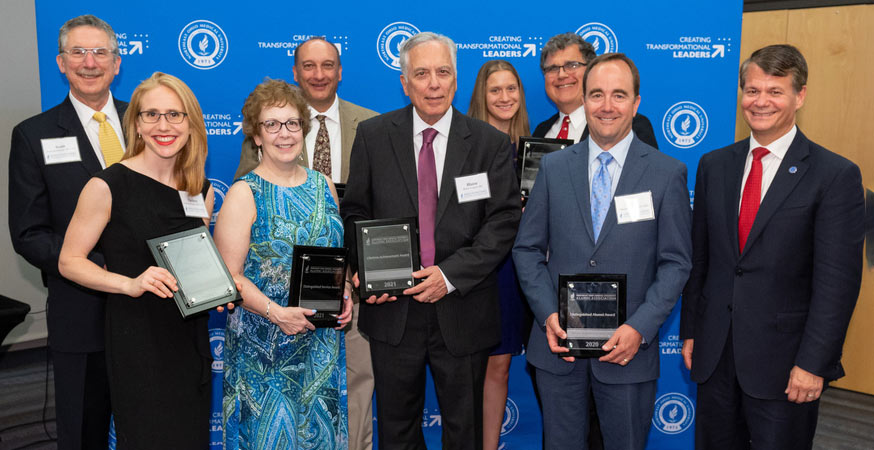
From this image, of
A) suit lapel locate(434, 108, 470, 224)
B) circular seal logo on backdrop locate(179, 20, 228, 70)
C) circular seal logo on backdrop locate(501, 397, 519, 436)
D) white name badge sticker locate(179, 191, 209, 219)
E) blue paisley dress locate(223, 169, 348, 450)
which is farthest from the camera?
circular seal logo on backdrop locate(501, 397, 519, 436)

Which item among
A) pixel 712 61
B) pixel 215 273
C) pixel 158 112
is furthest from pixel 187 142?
pixel 712 61

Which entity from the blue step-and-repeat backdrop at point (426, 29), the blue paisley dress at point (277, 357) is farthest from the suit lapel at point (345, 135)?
the blue paisley dress at point (277, 357)

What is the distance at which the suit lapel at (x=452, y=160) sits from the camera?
2708 mm

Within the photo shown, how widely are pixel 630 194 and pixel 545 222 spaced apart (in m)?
0.36

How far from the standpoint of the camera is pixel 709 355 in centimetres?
259

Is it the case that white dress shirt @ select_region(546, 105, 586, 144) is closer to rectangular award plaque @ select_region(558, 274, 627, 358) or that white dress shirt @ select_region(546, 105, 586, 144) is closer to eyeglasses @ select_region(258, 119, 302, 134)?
rectangular award plaque @ select_region(558, 274, 627, 358)

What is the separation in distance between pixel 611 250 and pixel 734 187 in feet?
1.95

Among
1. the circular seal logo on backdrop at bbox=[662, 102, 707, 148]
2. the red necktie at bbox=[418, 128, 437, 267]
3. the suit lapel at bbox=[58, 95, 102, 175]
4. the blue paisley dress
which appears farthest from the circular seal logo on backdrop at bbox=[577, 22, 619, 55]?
the suit lapel at bbox=[58, 95, 102, 175]

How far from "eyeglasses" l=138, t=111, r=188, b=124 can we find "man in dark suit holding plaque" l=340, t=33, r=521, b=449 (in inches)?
30.3

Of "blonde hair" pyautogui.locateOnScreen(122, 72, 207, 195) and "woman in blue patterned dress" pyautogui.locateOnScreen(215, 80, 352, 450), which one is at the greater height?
"blonde hair" pyautogui.locateOnScreen(122, 72, 207, 195)

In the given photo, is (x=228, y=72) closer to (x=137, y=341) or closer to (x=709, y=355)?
(x=137, y=341)

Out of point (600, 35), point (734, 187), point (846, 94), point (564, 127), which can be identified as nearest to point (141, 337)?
point (734, 187)

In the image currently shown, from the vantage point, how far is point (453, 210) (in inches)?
107

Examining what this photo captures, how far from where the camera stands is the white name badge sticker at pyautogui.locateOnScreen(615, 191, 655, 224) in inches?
96.6
